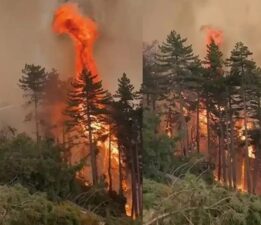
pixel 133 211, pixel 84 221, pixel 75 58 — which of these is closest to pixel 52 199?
pixel 84 221

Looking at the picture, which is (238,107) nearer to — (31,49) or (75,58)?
(75,58)

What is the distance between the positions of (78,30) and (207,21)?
0.42 metres

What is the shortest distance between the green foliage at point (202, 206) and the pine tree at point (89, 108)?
0.29 meters

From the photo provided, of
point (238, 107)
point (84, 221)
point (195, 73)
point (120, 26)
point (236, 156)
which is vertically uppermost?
point (120, 26)

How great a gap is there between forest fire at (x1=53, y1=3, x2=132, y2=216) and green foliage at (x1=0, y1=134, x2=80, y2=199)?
0.07 m

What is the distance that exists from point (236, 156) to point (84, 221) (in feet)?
1.72

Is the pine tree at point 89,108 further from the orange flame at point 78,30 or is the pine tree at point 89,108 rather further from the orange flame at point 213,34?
the orange flame at point 213,34

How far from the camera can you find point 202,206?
1659mm

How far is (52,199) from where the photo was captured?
5.89 ft

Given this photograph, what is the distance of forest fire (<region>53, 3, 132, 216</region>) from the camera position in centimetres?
188

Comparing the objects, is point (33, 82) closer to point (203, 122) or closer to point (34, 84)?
point (34, 84)

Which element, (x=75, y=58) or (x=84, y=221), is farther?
(x=75, y=58)

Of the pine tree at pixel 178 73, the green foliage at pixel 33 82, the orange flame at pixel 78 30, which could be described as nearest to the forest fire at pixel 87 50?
the orange flame at pixel 78 30

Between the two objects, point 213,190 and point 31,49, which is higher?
point 31,49
